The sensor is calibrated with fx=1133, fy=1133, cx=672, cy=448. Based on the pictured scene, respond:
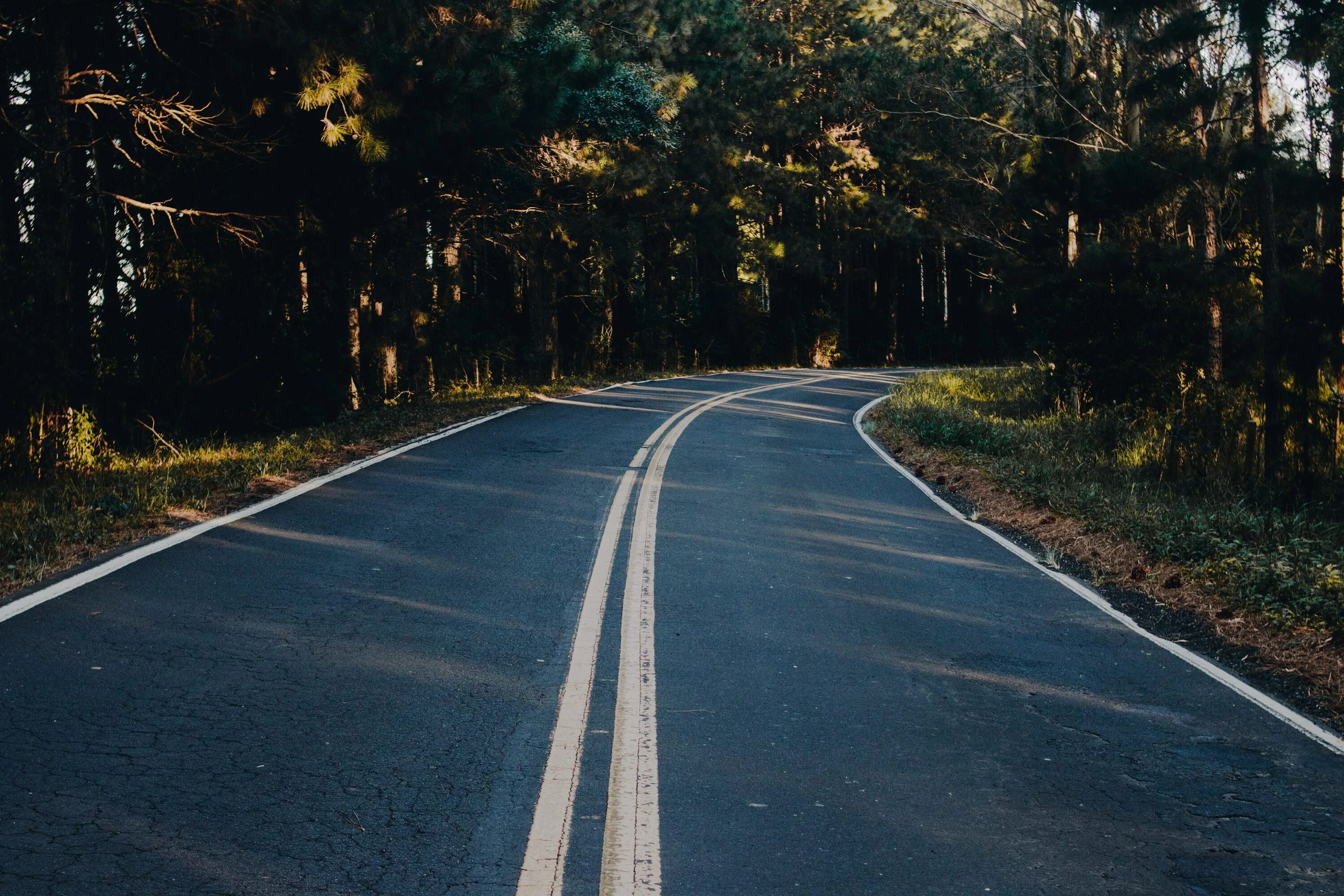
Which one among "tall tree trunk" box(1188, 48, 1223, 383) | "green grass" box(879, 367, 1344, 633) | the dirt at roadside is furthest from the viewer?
"tall tree trunk" box(1188, 48, 1223, 383)

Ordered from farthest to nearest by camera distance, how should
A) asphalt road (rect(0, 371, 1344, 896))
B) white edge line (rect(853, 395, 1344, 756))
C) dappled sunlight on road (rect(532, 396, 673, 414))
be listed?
dappled sunlight on road (rect(532, 396, 673, 414)) < white edge line (rect(853, 395, 1344, 756)) < asphalt road (rect(0, 371, 1344, 896))

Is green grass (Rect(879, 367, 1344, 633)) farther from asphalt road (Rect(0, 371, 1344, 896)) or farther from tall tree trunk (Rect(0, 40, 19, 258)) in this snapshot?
tall tree trunk (Rect(0, 40, 19, 258))

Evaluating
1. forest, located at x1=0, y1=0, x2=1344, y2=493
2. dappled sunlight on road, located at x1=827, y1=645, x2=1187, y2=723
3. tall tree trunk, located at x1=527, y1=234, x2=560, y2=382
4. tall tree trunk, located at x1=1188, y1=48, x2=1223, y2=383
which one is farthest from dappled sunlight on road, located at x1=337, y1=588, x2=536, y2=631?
tall tree trunk, located at x1=527, y1=234, x2=560, y2=382

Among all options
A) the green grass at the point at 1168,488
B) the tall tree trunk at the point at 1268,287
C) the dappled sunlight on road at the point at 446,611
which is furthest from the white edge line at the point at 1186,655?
the tall tree trunk at the point at 1268,287

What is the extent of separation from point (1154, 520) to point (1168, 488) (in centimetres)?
336

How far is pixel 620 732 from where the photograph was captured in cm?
533

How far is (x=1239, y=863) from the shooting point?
13.7 ft

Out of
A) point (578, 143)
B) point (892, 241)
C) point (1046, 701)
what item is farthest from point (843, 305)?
point (1046, 701)

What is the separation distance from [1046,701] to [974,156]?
27454 mm

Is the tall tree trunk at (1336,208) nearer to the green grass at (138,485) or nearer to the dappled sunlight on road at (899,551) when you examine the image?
the dappled sunlight on road at (899,551)

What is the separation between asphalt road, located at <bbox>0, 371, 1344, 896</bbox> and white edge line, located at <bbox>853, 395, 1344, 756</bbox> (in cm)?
10

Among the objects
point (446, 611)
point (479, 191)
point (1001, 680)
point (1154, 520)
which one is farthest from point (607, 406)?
point (1001, 680)

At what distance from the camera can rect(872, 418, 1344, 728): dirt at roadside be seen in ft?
21.2

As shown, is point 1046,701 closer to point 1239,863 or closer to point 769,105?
point 1239,863
